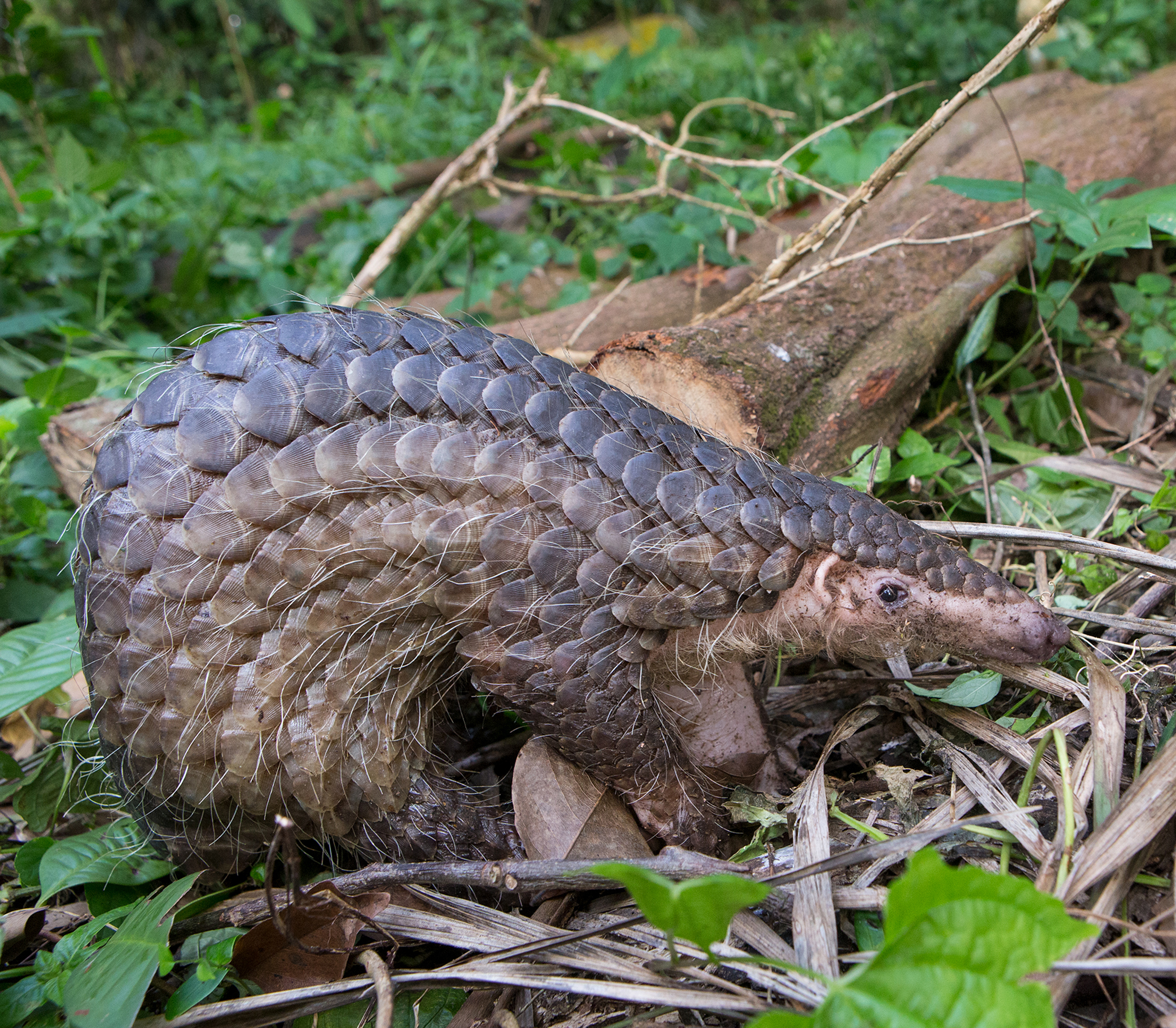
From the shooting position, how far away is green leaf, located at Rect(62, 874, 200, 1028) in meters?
1.55

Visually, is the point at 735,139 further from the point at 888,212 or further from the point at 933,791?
the point at 933,791

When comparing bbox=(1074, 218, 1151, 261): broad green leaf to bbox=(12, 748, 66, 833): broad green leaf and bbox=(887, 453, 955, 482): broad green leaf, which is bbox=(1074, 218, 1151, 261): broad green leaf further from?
bbox=(12, 748, 66, 833): broad green leaf

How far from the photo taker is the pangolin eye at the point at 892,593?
1999 mm

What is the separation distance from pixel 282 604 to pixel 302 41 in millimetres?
9579

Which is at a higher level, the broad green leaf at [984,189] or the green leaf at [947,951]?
the broad green leaf at [984,189]

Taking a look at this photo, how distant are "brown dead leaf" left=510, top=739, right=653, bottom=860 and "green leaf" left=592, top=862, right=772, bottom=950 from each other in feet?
1.83

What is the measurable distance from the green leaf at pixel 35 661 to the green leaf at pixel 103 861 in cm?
38

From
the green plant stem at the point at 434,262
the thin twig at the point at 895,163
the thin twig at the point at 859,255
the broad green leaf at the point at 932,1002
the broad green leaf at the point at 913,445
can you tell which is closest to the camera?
the broad green leaf at the point at 932,1002

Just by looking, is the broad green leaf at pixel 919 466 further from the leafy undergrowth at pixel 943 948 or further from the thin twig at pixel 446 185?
the thin twig at pixel 446 185

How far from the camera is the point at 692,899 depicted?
4.26 ft

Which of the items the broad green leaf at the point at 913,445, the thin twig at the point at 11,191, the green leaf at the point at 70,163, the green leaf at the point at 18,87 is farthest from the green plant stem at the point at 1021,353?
the green leaf at the point at 18,87

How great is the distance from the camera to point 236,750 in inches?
76.3

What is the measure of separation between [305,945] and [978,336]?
8.74 ft

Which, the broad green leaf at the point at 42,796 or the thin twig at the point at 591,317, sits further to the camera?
the thin twig at the point at 591,317
